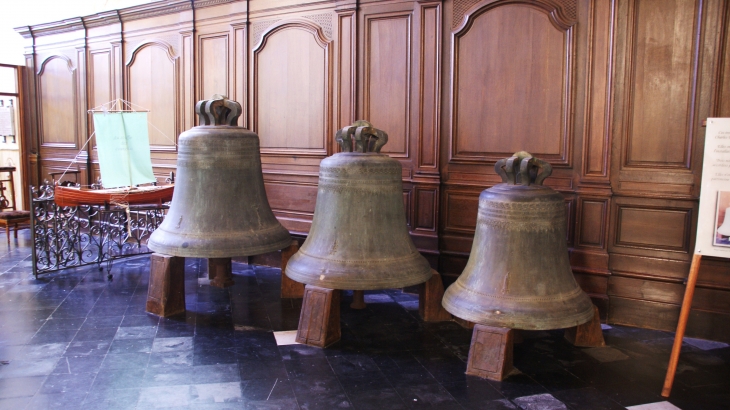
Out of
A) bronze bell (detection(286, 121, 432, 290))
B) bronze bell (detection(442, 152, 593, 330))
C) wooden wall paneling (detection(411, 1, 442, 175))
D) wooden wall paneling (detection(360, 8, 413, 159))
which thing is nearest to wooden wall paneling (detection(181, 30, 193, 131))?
wooden wall paneling (detection(360, 8, 413, 159))

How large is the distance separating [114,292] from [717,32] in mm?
4978

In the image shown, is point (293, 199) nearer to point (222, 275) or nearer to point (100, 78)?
point (222, 275)

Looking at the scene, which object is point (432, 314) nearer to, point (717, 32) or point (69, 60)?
point (717, 32)

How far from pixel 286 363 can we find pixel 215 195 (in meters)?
1.46

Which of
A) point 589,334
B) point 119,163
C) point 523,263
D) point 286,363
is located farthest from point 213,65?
point 589,334

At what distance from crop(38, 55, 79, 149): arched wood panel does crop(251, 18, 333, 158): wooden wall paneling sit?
3342 millimetres

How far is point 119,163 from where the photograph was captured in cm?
601

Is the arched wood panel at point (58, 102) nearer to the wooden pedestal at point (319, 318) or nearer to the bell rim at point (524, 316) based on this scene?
the wooden pedestal at point (319, 318)

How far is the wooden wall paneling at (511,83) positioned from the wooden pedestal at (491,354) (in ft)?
5.54

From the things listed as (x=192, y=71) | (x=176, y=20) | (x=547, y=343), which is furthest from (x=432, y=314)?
(x=176, y=20)

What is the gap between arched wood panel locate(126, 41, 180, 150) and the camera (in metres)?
6.99

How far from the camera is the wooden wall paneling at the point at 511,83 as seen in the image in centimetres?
466

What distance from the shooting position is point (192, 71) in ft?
22.0

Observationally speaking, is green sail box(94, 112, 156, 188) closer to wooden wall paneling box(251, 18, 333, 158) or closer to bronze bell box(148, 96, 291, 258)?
wooden wall paneling box(251, 18, 333, 158)
